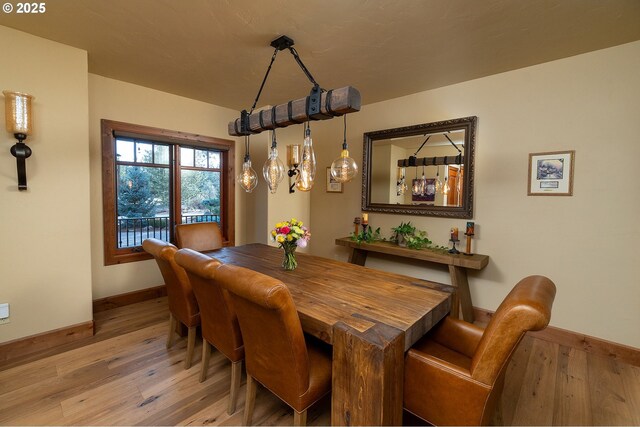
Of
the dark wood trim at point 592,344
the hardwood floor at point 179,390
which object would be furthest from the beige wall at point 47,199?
the dark wood trim at point 592,344

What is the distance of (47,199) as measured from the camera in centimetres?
231

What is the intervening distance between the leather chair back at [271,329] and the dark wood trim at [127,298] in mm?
2452

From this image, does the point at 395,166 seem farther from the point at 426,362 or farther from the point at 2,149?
the point at 2,149

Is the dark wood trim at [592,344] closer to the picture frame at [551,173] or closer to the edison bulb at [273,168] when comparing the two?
the picture frame at [551,173]

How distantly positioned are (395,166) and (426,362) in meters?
2.66

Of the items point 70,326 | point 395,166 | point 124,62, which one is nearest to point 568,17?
point 395,166

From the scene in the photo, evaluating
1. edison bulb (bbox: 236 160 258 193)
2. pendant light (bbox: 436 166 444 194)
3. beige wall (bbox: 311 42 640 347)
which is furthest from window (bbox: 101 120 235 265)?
beige wall (bbox: 311 42 640 347)

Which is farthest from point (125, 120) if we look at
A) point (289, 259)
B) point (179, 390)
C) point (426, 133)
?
point (426, 133)

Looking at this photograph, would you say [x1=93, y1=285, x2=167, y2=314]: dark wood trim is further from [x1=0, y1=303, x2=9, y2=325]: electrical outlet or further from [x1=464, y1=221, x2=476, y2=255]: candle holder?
[x1=464, y1=221, x2=476, y2=255]: candle holder

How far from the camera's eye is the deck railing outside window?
127 inches

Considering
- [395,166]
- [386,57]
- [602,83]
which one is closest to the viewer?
[602,83]

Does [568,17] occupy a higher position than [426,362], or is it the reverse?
[568,17]

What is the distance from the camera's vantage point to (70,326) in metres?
2.44

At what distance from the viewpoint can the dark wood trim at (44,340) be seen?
2.16 m
